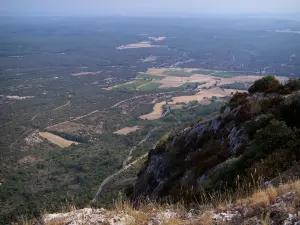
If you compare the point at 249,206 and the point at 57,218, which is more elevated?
the point at 249,206

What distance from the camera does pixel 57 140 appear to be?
79.5 m

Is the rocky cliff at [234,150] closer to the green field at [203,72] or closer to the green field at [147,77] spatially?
the green field at [147,77]

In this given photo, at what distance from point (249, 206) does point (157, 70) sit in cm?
17590

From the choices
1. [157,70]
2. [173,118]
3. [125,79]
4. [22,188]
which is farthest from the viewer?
[157,70]

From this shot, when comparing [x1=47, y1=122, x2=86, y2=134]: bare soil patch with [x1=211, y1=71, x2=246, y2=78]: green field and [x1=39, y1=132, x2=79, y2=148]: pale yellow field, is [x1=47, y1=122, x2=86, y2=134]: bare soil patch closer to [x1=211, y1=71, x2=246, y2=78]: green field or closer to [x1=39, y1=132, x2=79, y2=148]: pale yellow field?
[x1=39, y1=132, x2=79, y2=148]: pale yellow field

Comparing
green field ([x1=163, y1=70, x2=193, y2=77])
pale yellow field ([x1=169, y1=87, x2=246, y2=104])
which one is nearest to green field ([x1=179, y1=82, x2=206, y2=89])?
pale yellow field ([x1=169, y1=87, x2=246, y2=104])

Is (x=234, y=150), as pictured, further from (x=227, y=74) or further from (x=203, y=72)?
(x=203, y=72)

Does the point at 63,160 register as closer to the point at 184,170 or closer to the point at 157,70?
the point at 184,170

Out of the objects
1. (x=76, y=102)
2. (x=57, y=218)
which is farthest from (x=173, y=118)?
(x=57, y=218)

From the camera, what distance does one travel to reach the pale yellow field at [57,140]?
76938 mm

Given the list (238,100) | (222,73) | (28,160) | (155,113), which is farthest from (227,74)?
(238,100)

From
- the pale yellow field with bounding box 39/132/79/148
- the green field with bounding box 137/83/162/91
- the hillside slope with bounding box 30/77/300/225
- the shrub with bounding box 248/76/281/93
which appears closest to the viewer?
the hillside slope with bounding box 30/77/300/225

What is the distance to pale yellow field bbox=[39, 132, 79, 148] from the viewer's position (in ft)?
252

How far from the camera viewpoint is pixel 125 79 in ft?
524
